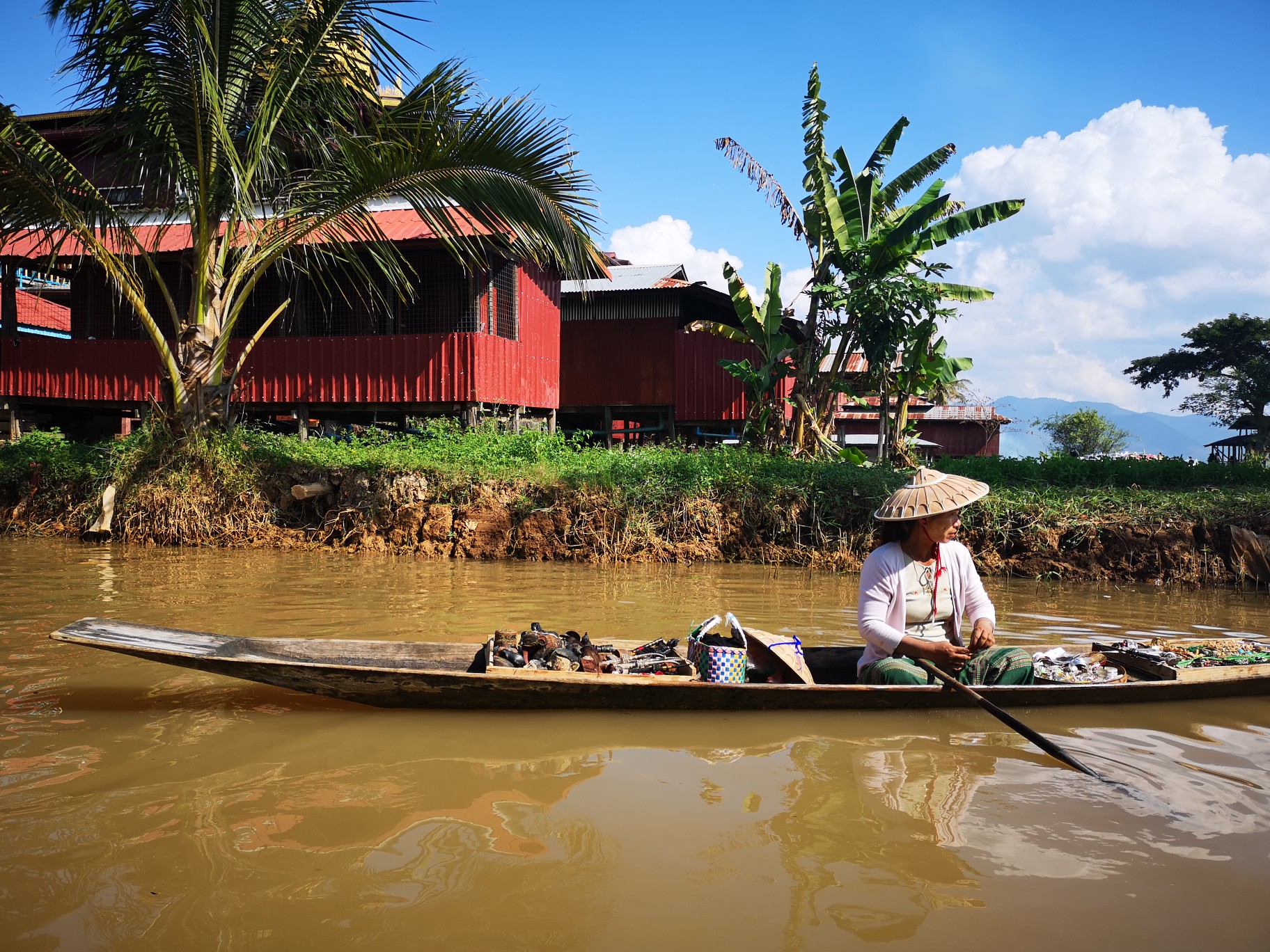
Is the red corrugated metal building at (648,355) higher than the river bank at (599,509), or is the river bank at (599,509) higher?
the red corrugated metal building at (648,355)

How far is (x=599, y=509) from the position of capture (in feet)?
36.8

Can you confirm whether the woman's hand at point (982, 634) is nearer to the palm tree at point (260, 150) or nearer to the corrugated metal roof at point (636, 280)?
the palm tree at point (260, 150)

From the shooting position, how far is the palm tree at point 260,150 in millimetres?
9500

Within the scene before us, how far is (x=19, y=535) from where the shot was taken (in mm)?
12305

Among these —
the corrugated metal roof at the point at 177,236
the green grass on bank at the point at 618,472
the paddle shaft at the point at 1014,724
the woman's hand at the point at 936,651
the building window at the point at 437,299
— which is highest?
the corrugated metal roof at the point at 177,236

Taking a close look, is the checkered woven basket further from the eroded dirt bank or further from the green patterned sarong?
the eroded dirt bank

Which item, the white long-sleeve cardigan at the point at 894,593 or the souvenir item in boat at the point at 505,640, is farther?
the souvenir item in boat at the point at 505,640

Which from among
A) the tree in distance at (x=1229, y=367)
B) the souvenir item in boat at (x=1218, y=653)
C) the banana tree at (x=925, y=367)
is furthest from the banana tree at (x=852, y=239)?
the tree in distance at (x=1229, y=367)

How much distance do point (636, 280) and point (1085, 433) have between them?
92.8 ft

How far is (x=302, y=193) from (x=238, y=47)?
1595 millimetres

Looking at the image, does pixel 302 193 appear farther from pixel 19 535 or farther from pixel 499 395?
pixel 19 535

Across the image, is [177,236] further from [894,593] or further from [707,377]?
[894,593]

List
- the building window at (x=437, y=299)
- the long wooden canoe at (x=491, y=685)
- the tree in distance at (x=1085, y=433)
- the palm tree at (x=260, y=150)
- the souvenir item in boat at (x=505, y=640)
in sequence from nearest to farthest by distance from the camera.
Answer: the long wooden canoe at (x=491, y=685) < the souvenir item in boat at (x=505, y=640) < the palm tree at (x=260, y=150) < the building window at (x=437, y=299) < the tree in distance at (x=1085, y=433)

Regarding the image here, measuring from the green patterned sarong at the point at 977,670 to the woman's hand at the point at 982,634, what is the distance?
0.21m
